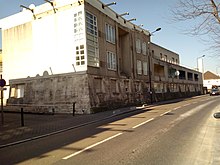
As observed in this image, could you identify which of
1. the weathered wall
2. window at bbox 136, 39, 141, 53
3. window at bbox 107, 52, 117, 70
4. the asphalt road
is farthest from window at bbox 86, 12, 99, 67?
the asphalt road

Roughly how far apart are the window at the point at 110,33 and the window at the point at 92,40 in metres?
2.78

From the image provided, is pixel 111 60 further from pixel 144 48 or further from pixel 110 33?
pixel 144 48

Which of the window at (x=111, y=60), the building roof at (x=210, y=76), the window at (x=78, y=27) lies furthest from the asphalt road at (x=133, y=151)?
the building roof at (x=210, y=76)

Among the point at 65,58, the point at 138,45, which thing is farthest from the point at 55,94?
the point at 138,45

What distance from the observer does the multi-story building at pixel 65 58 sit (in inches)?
874

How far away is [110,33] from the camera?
27.7 m

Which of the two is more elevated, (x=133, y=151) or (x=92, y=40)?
(x=92, y=40)

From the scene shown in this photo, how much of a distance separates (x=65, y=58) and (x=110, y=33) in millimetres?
7219

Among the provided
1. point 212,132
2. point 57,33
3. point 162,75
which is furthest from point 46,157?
point 162,75

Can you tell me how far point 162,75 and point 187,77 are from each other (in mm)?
18915

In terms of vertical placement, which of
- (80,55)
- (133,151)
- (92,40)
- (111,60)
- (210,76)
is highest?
(210,76)

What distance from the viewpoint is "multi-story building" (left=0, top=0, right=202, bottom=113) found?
72.8 ft

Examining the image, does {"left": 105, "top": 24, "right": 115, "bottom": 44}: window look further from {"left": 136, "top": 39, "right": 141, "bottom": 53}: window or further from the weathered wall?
{"left": 136, "top": 39, "right": 141, "bottom": 53}: window

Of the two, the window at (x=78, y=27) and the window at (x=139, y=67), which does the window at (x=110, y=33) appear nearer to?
the window at (x=78, y=27)
